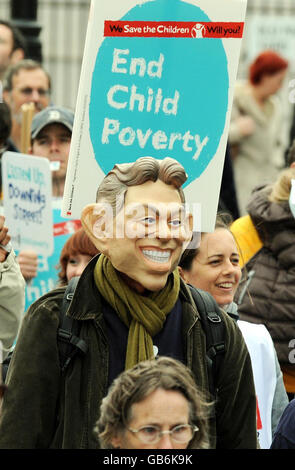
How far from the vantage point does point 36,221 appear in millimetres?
6684

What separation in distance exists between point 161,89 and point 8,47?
476 centimetres

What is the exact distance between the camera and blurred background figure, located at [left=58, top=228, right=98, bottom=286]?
6379 mm

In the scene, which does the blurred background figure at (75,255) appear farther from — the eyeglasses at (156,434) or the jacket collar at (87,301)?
the eyeglasses at (156,434)

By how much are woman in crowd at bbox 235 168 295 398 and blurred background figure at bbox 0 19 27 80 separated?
3395 millimetres

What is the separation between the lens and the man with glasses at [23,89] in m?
8.80

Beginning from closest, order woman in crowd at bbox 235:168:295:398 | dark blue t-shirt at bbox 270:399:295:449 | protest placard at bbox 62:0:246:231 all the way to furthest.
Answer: dark blue t-shirt at bbox 270:399:295:449, protest placard at bbox 62:0:246:231, woman in crowd at bbox 235:168:295:398

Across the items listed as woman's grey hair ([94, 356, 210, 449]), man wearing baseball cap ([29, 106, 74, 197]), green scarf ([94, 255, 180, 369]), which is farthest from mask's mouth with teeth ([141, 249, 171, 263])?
man wearing baseball cap ([29, 106, 74, 197])

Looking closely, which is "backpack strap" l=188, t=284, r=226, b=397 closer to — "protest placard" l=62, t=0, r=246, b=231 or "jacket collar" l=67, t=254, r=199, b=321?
"jacket collar" l=67, t=254, r=199, b=321

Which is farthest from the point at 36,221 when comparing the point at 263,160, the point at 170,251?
the point at 263,160

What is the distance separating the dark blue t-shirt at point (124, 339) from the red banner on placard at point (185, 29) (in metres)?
1.33

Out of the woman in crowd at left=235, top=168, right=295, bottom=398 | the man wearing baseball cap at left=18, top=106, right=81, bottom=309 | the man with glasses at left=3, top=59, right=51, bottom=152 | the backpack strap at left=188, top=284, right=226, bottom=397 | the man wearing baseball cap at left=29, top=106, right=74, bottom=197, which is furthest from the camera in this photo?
the man with glasses at left=3, top=59, right=51, bottom=152

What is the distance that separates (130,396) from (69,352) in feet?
1.22

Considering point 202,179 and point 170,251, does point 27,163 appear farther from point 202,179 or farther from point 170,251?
point 170,251

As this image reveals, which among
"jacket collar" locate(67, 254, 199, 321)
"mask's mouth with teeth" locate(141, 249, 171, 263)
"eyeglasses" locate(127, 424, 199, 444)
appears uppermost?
"mask's mouth with teeth" locate(141, 249, 171, 263)
